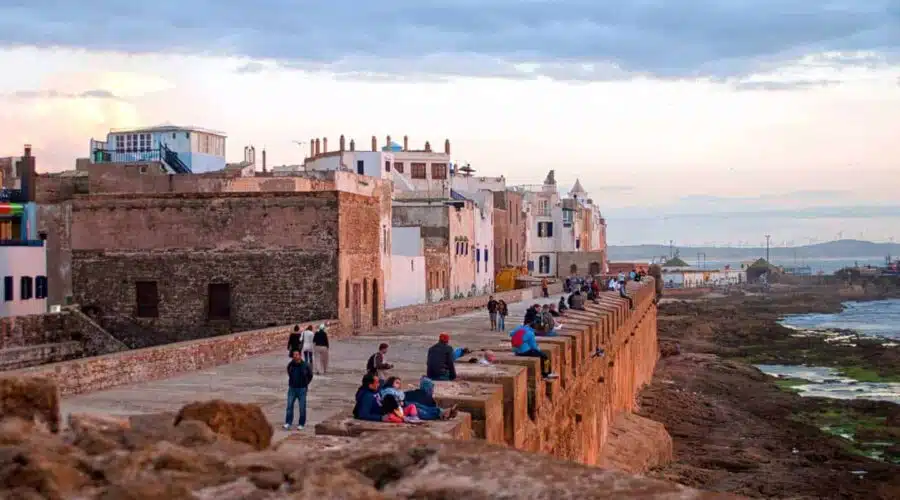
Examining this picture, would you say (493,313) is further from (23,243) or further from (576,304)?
(23,243)

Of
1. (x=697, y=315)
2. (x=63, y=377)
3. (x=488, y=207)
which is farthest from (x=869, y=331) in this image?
(x=63, y=377)

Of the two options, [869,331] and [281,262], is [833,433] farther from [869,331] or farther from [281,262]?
[869,331]

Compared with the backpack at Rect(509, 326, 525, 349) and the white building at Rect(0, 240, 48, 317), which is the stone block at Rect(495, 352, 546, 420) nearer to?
the backpack at Rect(509, 326, 525, 349)

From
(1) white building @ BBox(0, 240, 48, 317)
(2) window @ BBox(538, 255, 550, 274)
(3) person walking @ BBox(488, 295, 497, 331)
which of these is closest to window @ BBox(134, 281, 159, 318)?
(1) white building @ BBox(0, 240, 48, 317)

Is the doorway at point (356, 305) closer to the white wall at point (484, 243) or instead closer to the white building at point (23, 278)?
the white building at point (23, 278)

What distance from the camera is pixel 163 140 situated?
43719 mm

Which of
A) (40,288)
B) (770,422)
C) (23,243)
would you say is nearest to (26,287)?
(40,288)

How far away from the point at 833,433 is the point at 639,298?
11.8 metres

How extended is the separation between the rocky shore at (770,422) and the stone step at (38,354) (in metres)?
12.8

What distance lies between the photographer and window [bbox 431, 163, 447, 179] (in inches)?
2640

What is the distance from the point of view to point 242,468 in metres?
5.60

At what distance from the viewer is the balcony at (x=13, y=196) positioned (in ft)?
113

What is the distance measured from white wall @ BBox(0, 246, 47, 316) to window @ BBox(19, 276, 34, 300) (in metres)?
0.03

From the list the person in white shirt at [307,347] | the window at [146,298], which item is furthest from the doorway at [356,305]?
the person in white shirt at [307,347]
